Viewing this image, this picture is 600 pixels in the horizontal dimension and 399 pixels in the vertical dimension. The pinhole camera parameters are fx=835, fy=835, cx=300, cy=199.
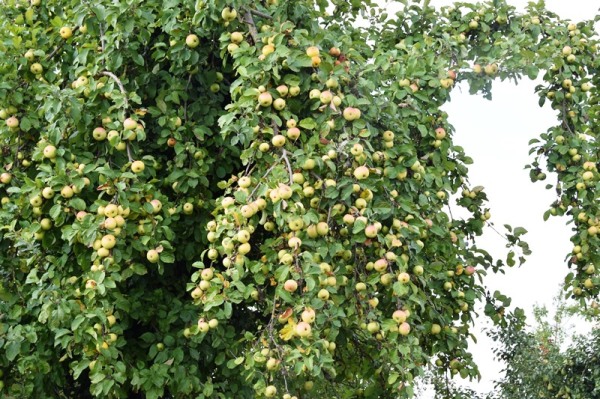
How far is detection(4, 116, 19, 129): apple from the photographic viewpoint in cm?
475

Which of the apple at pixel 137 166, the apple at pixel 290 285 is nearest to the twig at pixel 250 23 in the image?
the apple at pixel 137 166

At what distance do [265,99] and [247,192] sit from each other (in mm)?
439

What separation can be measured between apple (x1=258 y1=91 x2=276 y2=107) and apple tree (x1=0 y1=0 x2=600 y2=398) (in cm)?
2

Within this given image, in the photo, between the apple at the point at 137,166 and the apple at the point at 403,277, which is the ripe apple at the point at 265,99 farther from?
the apple at the point at 403,277

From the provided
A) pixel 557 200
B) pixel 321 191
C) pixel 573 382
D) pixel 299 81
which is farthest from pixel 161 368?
pixel 573 382

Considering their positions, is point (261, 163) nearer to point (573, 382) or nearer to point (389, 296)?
point (389, 296)

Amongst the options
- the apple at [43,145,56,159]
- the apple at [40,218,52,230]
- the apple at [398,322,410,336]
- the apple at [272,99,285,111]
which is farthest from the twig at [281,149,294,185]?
the apple at [40,218,52,230]

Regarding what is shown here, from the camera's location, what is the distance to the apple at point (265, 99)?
12.6ft

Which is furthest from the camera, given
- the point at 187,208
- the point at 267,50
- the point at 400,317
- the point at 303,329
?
the point at 187,208

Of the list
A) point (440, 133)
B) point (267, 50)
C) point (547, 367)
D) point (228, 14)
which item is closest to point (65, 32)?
point (228, 14)

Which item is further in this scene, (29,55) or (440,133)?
(440,133)

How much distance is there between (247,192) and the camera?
150 inches

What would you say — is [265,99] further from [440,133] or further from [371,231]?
[440,133]

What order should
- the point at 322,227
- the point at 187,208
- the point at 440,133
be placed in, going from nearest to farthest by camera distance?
the point at 322,227 < the point at 187,208 < the point at 440,133
